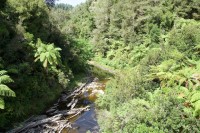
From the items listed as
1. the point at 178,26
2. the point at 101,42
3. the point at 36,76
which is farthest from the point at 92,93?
the point at 101,42

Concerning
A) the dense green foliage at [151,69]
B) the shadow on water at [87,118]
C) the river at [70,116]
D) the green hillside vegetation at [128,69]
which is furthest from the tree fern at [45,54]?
the dense green foliage at [151,69]

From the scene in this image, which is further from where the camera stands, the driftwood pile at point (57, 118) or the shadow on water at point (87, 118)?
the shadow on water at point (87, 118)

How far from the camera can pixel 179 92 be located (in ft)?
55.4

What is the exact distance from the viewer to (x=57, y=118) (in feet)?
66.5

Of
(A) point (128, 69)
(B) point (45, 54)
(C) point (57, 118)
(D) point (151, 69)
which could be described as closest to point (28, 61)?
(B) point (45, 54)

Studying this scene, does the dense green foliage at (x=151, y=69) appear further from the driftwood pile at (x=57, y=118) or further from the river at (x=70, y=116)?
the driftwood pile at (x=57, y=118)

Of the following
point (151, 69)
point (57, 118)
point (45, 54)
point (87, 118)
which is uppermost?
point (45, 54)

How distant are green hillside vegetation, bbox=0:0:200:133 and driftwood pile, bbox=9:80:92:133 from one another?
0.85 meters

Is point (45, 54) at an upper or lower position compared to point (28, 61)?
upper

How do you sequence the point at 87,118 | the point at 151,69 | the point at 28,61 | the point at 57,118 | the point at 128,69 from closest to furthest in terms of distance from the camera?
the point at 151,69, the point at 57,118, the point at 87,118, the point at 128,69, the point at 28,61

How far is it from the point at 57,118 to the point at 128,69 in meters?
6.64

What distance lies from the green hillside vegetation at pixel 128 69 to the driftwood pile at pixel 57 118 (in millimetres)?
850

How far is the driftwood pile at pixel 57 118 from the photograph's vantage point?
18.6m

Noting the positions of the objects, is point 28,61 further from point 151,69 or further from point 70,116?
point 151,69
